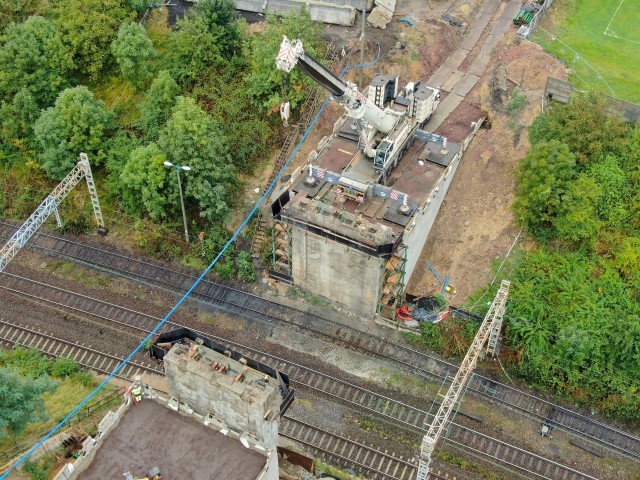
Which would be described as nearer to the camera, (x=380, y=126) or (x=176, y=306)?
(x=176, y=306)

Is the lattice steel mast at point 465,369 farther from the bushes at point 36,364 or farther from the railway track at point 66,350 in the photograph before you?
the bushes at point 36,364

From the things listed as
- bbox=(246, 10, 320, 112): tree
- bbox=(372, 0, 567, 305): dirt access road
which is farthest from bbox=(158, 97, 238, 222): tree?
bbox=(372, 0, 567, 305): dirt access road

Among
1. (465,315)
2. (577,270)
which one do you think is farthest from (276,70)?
(577,270)

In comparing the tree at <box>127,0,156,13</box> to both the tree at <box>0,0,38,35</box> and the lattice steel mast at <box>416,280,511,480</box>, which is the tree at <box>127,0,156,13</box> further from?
the lattice steel mast at <box>416,280,511,480</box>

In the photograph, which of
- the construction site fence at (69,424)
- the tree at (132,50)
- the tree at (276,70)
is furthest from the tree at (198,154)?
the construction site fence at (69,424)

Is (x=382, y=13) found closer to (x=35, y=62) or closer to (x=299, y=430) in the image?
(x=35, y=62)

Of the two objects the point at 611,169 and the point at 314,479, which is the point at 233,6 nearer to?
the point at 611,169
